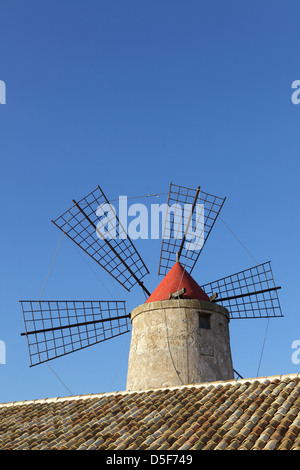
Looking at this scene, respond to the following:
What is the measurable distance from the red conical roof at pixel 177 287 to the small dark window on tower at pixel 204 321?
46cm

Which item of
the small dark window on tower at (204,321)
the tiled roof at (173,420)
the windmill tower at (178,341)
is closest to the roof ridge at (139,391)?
the tiled roof at (173,420)

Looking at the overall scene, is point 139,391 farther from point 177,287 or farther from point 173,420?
point 177,287

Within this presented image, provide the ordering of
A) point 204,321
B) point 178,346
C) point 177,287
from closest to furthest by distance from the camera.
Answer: point 178,346
point 204,321
point 177,287

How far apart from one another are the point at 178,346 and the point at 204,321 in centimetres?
81

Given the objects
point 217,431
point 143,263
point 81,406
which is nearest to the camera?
point 217,431

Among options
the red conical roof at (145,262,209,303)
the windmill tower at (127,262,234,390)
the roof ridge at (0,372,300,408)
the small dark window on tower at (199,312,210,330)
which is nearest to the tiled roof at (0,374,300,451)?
the roof ridge at (0,372,300,408)

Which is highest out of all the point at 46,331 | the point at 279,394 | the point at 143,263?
the point at 143,263

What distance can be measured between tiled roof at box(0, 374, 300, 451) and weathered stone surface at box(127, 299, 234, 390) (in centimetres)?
160

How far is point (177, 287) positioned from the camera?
12.6 metres

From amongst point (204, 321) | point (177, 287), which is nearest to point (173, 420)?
point (204, 321)

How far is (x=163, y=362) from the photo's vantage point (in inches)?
458
